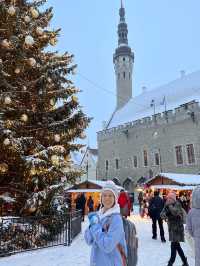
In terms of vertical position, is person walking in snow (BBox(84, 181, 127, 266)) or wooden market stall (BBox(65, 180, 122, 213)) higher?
wooden market stall (BBox(65, 180, 122, 213))

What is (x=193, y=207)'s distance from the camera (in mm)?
4598

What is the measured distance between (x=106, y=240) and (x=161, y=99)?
130 ft

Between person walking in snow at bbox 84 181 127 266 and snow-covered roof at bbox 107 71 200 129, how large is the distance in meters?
33.0

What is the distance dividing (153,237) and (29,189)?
460 centimetres

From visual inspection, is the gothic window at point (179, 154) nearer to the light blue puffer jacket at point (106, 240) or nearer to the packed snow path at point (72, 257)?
the packed snow path at point (72, 257)

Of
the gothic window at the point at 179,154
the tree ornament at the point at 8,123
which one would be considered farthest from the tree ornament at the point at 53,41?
the gothic window at the point at 179,154

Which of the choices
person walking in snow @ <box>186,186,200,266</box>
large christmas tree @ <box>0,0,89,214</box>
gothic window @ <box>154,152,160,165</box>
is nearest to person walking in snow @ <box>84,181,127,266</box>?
person walking in snow @ <box>186,186,200,266</box>

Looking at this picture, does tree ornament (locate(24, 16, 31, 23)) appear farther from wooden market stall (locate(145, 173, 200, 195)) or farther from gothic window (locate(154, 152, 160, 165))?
gothic window (locate(154, 152, 160, 165))

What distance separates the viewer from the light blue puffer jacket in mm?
2898

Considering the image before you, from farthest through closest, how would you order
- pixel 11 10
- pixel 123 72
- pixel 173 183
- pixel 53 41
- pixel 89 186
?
pixel 123 72, pixel 89 186, pixel 173 183, pixel 53 41, pixel 11 10

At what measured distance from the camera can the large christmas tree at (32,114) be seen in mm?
8398

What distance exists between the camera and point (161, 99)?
41375 millimetres

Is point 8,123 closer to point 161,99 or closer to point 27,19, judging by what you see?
point 27,19

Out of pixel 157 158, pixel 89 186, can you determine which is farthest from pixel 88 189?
pixel 157 158
